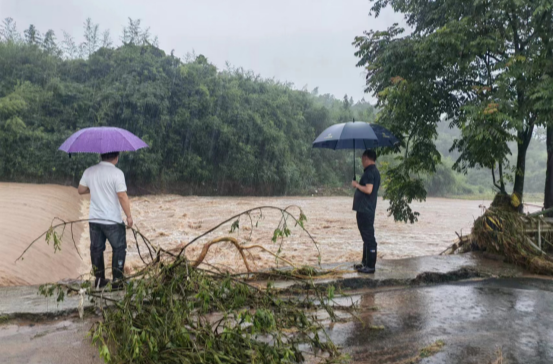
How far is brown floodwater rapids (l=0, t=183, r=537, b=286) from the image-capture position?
8148 millimetres

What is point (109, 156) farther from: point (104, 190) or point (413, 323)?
point (413, 323)

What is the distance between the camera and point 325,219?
17.4m

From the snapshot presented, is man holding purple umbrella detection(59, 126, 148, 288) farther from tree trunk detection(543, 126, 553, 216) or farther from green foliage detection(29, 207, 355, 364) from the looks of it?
tree trunk detection(543, 126, 553, 216)

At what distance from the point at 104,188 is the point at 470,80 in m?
7.32

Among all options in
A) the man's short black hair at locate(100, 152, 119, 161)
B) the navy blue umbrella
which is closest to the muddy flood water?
the navy blue umbrella

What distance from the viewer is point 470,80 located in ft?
29.2

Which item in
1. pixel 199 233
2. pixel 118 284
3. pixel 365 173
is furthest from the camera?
pixel 199 233

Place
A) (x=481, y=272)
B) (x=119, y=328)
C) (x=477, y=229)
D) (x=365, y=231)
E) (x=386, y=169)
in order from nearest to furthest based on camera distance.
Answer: (x=119, y=328) → (x=365, y=231) → (x=481, y=272) → (x=477, y=229) → (x=386, y=169)

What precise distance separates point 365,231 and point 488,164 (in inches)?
133

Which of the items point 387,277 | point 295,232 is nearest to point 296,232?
point 295,232

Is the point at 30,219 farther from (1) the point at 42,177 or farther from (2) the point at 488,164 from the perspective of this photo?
(1) the point at 42,177

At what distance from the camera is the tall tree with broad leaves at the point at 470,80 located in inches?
285

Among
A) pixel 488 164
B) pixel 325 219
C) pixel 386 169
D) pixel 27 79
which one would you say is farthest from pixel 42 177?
pixel 488 164

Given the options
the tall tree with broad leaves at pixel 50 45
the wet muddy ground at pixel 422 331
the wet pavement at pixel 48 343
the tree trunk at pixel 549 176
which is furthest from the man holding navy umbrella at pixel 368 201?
the tall tree with broad leaves at pixel 50 45
